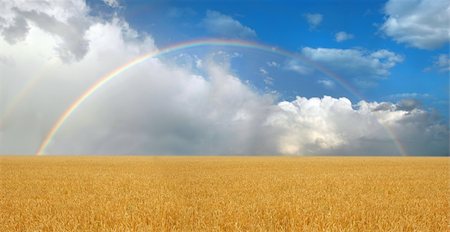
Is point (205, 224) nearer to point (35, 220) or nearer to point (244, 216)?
point (244, 216)

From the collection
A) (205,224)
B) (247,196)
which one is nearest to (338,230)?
(205,224)

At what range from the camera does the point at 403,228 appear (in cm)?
1027

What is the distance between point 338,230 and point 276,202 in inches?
183

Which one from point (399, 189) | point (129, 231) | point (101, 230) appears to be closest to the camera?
point (129, 231)

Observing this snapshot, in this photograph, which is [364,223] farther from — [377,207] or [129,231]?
[129,231]

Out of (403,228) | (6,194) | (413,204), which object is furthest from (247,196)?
(6,194)

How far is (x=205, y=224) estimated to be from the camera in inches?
401

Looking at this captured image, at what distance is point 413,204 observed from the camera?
564 inches

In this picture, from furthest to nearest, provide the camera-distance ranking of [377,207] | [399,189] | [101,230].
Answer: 1. [399,189]
2. [377,207]
3. [101,230]

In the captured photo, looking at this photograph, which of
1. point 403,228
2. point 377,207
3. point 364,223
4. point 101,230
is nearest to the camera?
point 101,230

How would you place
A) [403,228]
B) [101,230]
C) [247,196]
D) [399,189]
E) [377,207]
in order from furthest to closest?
1. [399,189]
2. [247,196]
3. [377,207]
4. [403,228]
5. [101,230]

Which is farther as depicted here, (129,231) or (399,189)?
(399,189)

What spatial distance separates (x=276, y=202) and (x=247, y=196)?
8.93ft

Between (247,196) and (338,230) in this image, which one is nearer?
(338,230)
